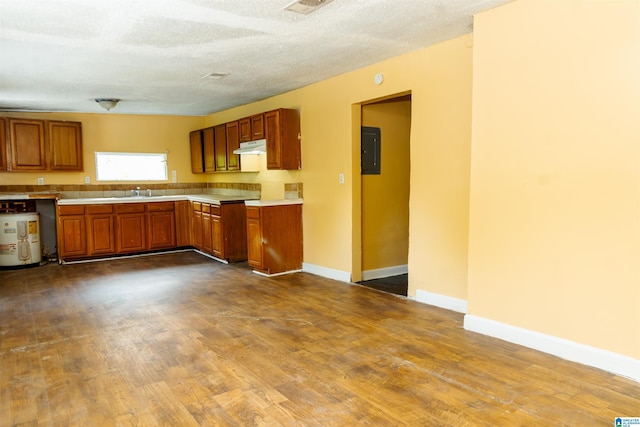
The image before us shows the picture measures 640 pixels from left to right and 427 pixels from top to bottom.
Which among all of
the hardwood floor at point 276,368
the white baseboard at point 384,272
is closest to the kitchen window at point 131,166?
the hardwood floor at point 276,368

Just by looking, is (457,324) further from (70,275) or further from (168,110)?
(168,110)

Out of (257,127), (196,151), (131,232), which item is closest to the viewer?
(257,127)

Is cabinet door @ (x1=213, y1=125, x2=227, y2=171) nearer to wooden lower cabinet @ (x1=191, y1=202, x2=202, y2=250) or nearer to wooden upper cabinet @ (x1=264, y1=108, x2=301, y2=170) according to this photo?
wooden lower cabinet @ (x1=191, y1=202, x2=202, y2=250)

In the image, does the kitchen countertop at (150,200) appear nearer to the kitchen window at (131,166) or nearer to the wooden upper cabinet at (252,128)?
the kitchen window at (131,166)

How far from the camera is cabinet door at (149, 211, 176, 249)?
22.3 ft

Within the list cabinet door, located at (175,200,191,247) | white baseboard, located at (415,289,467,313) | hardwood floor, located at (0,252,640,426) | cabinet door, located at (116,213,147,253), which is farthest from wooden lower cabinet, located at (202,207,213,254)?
white baseboard, located at (415,289,467,313)

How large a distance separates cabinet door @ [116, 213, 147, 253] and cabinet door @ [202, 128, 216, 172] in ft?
4.40

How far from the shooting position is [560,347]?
9.07 feet

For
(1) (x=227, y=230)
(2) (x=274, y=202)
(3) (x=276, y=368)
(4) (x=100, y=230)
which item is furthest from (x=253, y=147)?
(3) (x=276, y=368)

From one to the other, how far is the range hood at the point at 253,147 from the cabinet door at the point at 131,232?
1.93 meters

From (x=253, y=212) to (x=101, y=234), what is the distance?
270cm

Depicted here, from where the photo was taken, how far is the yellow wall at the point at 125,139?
673 centimetres

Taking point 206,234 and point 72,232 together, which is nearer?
point 72,232

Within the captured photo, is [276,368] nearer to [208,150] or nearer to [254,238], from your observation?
[254,238]
